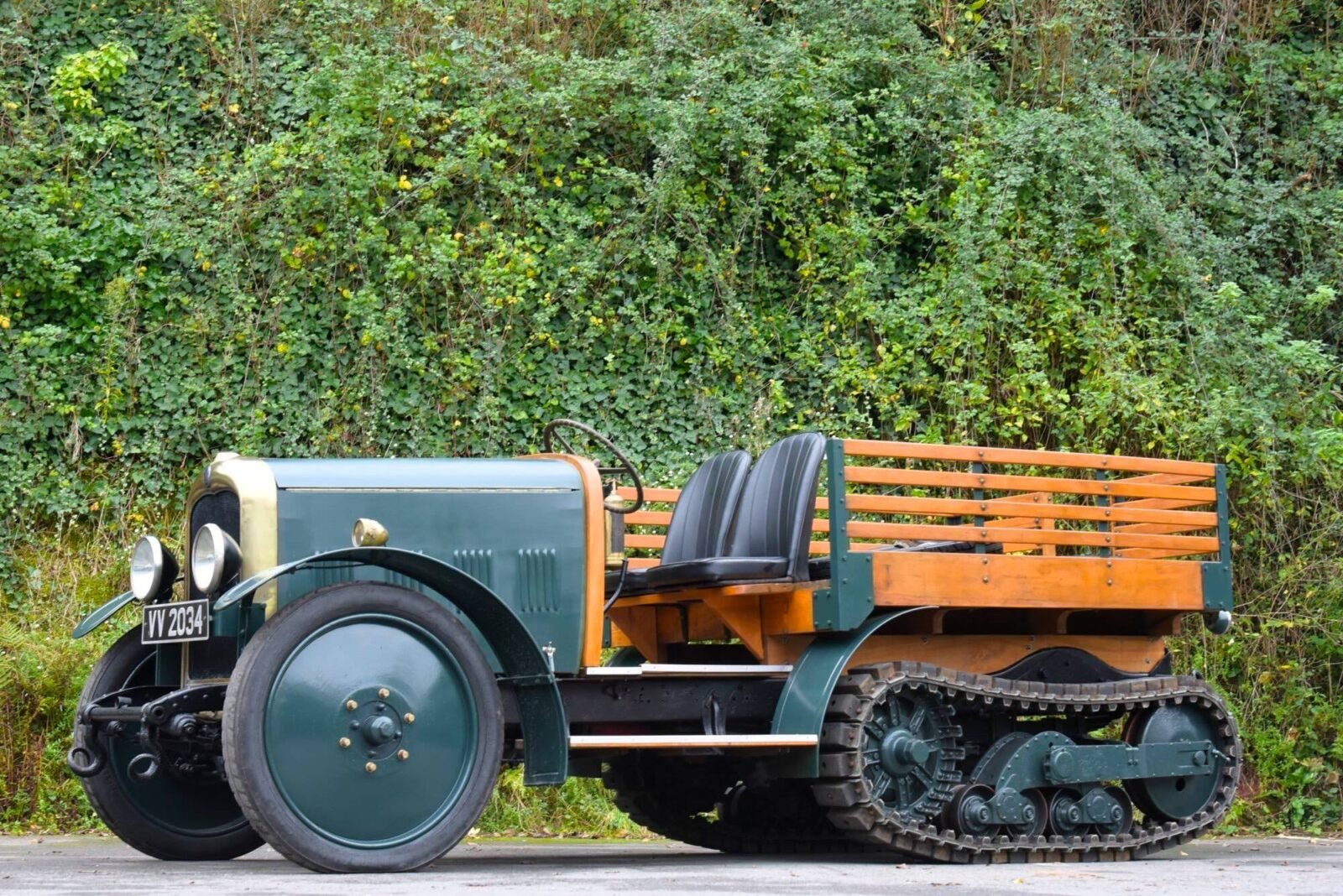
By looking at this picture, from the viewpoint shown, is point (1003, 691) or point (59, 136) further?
point (59, 136)

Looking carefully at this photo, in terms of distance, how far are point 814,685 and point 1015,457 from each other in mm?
1400

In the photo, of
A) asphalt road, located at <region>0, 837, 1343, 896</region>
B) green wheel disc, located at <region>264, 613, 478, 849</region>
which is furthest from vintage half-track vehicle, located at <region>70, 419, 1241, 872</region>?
asphalt road, located at <region>0, 837, 1343, 896</region>

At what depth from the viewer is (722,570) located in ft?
21.1

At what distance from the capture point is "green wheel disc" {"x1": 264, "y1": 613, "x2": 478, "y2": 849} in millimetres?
5223

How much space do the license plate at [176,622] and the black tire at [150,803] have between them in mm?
548

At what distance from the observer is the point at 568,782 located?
9.05 m

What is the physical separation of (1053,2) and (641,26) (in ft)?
11.2

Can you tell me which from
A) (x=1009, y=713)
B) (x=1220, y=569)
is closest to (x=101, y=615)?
(x=1009, y=713)

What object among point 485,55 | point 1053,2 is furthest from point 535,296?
point 1053,2

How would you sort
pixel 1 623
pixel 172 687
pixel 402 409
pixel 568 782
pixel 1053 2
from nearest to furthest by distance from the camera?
pixel 172 687 → pixel 568 782 → pixel 1 623 → pixel 402 409 → pixel 1053 2

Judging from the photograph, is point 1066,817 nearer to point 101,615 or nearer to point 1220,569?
point 1220,569

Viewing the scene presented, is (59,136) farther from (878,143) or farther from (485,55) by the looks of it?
(878,143)

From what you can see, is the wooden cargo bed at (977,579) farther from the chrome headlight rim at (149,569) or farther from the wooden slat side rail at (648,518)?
the chrome headlight rim at (149,569)

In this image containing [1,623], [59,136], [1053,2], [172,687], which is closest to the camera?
[172,687]
